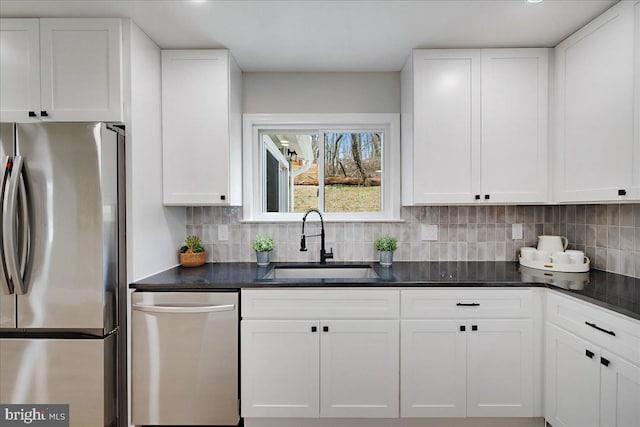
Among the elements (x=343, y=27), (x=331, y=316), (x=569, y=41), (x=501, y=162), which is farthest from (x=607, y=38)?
(x=331, y=316)

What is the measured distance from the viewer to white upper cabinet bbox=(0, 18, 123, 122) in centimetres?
190

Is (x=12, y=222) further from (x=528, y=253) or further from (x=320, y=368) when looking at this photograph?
(x=528, y=253)

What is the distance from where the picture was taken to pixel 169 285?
1.94m

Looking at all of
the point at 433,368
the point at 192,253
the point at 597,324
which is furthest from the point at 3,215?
the point at 597,324

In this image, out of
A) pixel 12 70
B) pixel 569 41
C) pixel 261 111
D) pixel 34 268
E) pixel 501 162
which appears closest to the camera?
pixel 34 268

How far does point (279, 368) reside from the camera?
198cm

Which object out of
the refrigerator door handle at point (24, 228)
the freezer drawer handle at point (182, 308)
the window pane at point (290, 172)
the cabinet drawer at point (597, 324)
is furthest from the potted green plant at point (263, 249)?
the cabinet drawer at point (597, 324)

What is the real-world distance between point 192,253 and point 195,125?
2.90 feet

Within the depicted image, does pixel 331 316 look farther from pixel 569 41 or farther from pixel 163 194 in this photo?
pixel 569 41

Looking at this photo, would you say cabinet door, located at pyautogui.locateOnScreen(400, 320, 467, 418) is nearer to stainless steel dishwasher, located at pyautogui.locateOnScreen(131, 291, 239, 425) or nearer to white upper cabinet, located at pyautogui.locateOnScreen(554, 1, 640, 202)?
stainless steel dishwasher, located at pyautogui.locateOnScreen(131, 291, 239, 425)

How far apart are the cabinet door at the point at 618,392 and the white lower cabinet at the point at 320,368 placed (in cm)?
92

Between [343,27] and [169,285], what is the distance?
1.75 metres

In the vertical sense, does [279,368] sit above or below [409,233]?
below

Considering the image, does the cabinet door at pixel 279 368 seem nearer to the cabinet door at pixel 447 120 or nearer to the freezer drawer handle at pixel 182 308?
the freezer drawer handle at pixel 182 308
